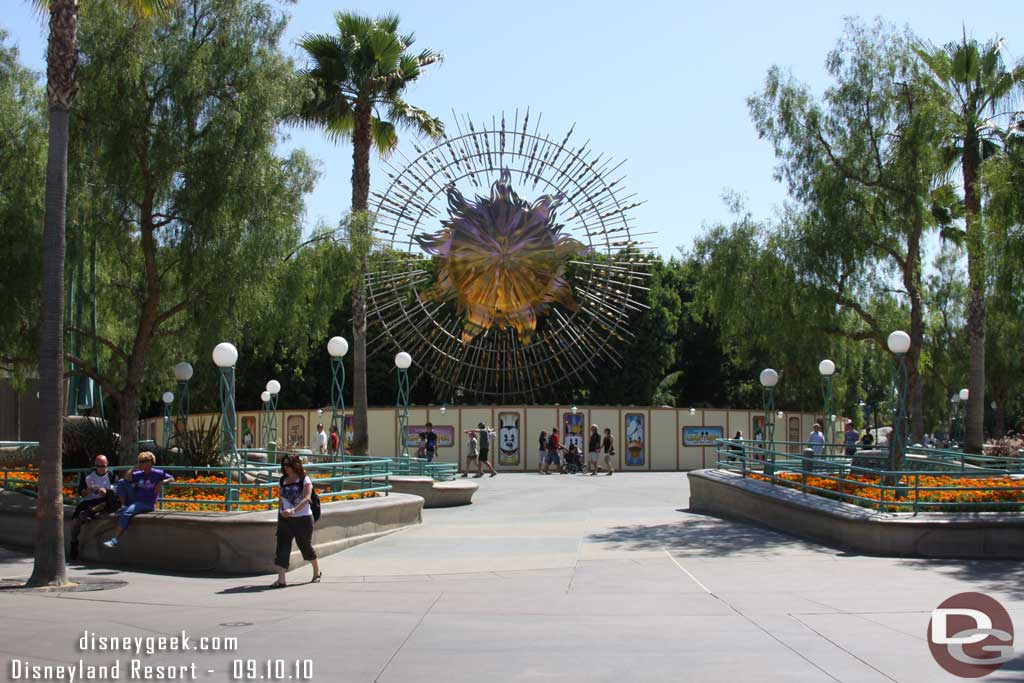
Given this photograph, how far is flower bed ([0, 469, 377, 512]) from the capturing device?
13.8 m

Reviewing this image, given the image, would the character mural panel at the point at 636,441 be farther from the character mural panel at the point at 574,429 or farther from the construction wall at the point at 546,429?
the character mural panel at the point at 574,429

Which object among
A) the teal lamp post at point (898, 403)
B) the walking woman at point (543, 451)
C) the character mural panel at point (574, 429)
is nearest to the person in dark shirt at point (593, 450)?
the walking woman at point (543, 451)

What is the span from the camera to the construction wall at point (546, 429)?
36344mm

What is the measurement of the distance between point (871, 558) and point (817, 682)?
290 inches

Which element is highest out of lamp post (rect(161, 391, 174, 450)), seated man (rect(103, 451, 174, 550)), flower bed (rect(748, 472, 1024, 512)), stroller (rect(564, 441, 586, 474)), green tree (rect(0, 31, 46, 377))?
green tree (rect(0, 31, 46, 377))

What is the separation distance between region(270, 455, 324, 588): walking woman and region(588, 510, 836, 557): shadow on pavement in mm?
5061

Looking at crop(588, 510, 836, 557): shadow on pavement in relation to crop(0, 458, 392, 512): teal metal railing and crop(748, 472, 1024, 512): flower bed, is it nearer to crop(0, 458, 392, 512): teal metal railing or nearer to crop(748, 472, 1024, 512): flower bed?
crop(748, 472, 1024, 512): flower bed

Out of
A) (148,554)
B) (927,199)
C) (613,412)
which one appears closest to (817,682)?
(148,554)

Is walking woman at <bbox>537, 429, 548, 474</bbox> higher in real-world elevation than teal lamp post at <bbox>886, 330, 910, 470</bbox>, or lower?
lower

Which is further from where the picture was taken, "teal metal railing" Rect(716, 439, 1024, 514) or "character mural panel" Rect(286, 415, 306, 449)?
"character mural panel" Rect(286, 415, 306, 449)

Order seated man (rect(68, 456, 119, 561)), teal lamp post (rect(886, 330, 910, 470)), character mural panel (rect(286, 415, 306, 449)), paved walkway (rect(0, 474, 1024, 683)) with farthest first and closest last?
character mural panel (rect(286, 415, 306, 449)), teal lamp post (rect(886, 330, 910, 470)), seated man (rect(68, 456, 119, 561)), paved walkway (rect(0, 474, 1024, 683))

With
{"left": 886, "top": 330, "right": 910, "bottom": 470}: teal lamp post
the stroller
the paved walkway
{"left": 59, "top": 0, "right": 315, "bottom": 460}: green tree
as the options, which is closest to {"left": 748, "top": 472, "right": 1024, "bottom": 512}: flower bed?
{"left": 886, "top": 330, "right": 910, "bottom": 470}: teal lamp post

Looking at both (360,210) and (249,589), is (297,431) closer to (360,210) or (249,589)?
(360,210)

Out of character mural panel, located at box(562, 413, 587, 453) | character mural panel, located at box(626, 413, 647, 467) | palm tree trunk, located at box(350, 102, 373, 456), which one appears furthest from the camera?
character mural panel, located at box(626, 413, 647, 467)
